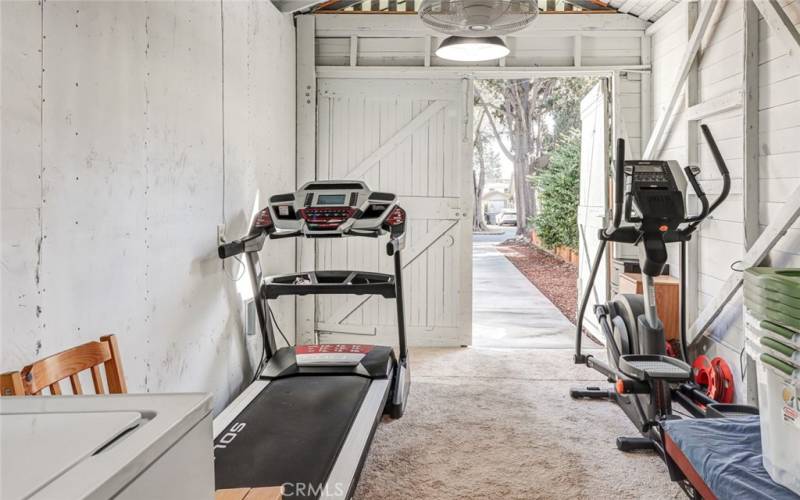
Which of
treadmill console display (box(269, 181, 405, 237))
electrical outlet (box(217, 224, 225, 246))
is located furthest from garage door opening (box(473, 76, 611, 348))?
electrical outlet (box(217, 224, 225, 246))

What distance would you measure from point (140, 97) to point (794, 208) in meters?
2.99

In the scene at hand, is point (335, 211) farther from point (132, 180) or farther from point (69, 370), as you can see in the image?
point (69, 370)

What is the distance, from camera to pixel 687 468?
7.09 ft

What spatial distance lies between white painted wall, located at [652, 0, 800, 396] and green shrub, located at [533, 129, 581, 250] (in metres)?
5.47

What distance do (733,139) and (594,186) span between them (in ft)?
6.32

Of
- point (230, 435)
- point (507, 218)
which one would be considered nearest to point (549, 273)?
point (230, 435)

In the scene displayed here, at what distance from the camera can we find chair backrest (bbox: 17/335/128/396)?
57.2 inches

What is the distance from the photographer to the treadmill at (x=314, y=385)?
2219 mm

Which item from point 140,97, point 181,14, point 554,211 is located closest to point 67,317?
point 140,97

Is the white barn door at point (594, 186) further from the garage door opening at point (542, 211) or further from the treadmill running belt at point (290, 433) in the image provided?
the treadmill running belt at point (290, 433)

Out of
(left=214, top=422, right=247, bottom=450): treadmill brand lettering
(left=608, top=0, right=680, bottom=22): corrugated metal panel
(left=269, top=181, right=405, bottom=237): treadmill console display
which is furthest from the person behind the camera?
(left=608, top=0, right=680, bottom=22): corrugated metal panel

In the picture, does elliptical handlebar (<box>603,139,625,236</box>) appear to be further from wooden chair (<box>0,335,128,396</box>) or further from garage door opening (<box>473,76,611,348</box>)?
wooden chair (<box>0,335,128,396</box>)

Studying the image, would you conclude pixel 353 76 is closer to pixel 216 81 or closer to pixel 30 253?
pixel 216 81

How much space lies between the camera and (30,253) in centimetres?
174
